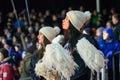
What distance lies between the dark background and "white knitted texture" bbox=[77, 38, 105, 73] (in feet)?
37.6

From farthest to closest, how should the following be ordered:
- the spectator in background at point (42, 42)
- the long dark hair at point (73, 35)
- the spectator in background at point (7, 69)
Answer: the spectator in background at point (7, 69)
the spectator in background at point (42, 42)
the long dark hair at point (73, 35)

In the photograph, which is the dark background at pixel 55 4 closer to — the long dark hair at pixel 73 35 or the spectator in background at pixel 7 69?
the spectator in background at pixel 7 69

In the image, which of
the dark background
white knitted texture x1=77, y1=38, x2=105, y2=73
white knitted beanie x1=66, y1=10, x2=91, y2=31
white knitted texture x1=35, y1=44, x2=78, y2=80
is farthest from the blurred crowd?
white knitted texture x1=35, y1=44, x2=78, y2=80

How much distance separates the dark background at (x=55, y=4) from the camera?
2002 cm

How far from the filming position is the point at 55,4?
21047mm

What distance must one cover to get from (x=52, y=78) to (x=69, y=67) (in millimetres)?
399

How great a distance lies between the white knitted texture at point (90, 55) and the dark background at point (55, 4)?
37.6ft

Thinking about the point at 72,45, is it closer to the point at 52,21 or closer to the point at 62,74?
the point at 62,74

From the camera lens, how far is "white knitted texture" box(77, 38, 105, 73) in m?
6.86

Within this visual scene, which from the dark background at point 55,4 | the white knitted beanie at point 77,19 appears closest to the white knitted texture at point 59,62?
the white knitted beanie at point 77,19

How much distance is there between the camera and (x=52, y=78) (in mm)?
7090

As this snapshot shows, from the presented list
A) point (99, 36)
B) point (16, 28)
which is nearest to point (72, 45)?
point (99, 36)

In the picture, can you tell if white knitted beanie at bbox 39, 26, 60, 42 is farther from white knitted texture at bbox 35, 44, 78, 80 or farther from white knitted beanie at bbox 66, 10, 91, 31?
white knitted texture at bbox 35, 44, 78, 80

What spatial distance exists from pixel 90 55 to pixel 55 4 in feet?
46.8
